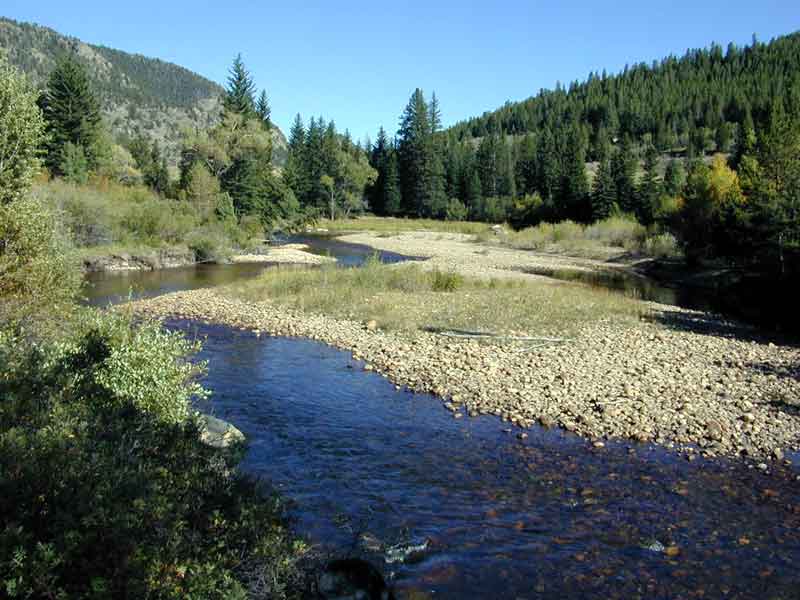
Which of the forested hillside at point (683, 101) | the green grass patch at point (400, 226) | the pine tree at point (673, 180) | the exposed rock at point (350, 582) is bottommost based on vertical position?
the exposed rock at point (350, 582)

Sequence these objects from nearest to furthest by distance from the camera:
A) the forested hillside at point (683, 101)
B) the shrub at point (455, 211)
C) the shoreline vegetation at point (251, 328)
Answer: the shoreline vegetation at point (251, 328) → the shrub at point (455, 211) → the forested hillside at point (683, 101)

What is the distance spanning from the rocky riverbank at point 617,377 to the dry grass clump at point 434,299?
50.7 inches

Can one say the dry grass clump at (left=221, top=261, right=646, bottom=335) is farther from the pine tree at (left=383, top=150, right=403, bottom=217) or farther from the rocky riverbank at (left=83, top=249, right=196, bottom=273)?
the pine tree at (left=383, top=150, right=403, bottom=217)

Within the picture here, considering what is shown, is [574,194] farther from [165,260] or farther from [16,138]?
[16,138]

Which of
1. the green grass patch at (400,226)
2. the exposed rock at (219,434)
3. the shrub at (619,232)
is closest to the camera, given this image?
the exposed rock at (219,434)

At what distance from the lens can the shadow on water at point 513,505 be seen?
24.8 ft

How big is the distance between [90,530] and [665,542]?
713 cm

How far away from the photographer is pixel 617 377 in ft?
51.0

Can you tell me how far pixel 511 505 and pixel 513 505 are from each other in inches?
1.2

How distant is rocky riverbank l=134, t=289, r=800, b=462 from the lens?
12.4 metres

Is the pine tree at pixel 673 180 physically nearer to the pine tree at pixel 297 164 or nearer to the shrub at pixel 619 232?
the shrub at pixel 619 232

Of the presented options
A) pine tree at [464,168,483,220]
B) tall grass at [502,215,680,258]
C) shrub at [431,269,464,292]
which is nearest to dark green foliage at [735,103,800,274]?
tall grass at [502,215,680,258]

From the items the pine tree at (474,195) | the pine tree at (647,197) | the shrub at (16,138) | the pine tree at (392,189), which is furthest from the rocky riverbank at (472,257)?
the shrub at (16,138)

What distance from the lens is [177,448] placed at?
7172mm
